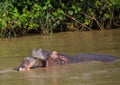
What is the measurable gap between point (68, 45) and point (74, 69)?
3.56 m

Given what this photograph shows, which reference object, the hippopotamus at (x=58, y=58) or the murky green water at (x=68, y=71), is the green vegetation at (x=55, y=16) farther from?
the hippopotamus at (x=58, y=58)

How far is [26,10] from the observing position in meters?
15.4

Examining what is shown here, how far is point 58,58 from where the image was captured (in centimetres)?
849

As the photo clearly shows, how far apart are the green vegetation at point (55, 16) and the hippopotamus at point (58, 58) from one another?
5943mm

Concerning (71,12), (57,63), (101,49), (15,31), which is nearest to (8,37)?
(15,31)

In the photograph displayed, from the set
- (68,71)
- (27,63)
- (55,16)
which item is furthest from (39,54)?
(55,16)

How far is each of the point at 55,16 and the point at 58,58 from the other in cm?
722

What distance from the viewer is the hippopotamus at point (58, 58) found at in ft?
27.3

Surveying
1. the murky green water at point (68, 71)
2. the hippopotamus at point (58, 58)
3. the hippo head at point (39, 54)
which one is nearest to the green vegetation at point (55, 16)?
the murky green water at point (68, 71)

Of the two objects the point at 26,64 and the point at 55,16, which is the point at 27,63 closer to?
the point at 26,64

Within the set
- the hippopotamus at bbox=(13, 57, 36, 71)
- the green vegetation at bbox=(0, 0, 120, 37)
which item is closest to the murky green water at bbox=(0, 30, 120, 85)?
the hippopotamus at bbox=(13, 57, 36, 71)

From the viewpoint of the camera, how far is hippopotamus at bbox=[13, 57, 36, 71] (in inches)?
324

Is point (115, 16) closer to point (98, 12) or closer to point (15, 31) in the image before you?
point (98, 12)

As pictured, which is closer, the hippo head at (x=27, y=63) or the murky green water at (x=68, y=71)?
the murky green water at (x=68, y=71)
